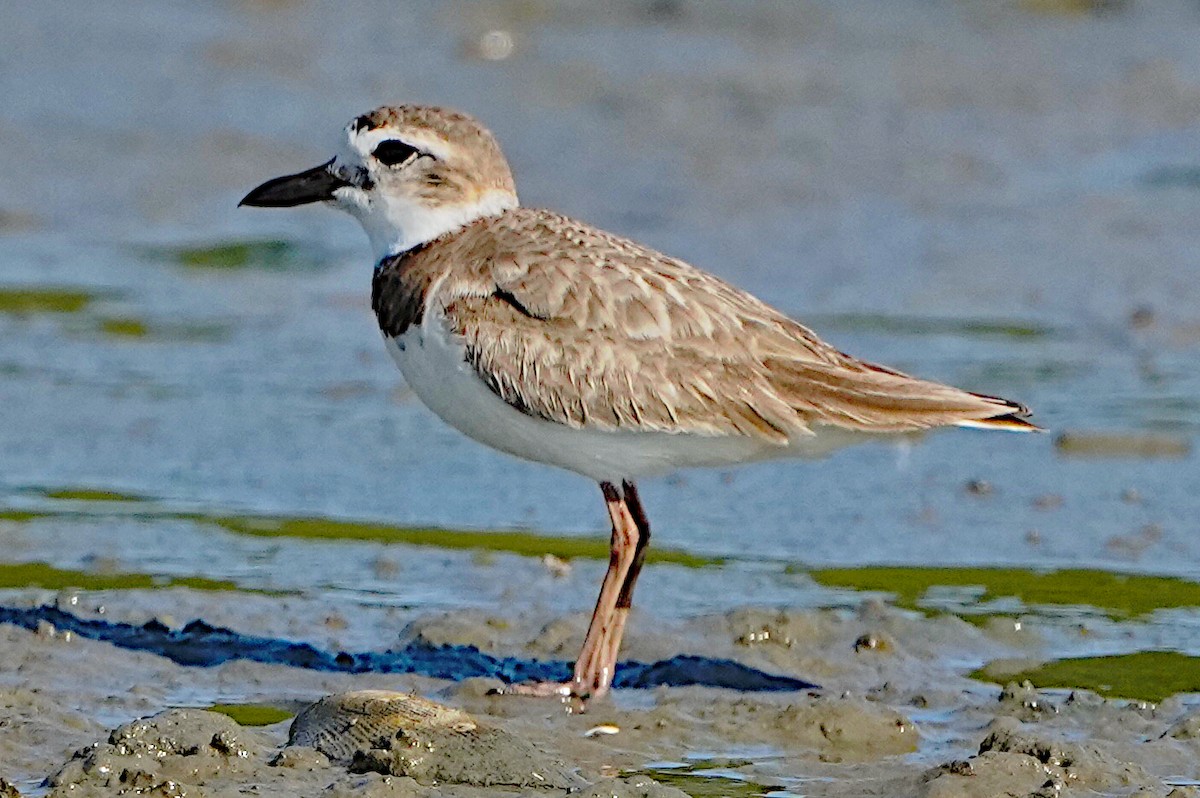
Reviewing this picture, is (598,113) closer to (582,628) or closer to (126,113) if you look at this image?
(126,113)

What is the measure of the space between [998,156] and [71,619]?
840cm

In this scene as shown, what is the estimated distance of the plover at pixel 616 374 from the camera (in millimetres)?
6715

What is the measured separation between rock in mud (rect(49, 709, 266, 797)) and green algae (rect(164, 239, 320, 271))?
688cm

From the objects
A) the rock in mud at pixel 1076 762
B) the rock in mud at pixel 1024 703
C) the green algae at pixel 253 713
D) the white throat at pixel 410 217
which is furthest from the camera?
the white throat at pixel 410 217

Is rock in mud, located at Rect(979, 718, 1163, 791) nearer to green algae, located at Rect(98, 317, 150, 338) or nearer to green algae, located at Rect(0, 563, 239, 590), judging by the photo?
green algae, located at Rect(0, 563, 239, 590)

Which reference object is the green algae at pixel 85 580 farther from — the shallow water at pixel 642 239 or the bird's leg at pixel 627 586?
the bird's leg at pixel 627 586

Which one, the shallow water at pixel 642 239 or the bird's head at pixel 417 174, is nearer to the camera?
the bird's head at pixel 417 174

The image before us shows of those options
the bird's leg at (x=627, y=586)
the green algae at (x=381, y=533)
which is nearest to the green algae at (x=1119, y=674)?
the bird's leg at (x=627, y=586)

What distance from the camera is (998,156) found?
14.2 meters

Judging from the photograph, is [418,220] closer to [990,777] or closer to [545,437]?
[545,437]

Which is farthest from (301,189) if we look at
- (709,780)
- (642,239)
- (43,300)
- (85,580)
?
(642,239)

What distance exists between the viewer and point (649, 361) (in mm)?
6770

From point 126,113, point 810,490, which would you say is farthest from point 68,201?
point 810,490

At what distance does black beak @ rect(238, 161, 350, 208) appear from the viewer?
7.50m
